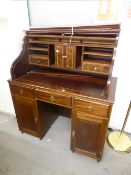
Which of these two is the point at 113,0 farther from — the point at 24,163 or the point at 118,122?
the point at 24,163

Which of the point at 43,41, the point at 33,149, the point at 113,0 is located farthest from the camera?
the point at 33,149

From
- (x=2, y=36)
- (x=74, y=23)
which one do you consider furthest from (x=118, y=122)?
(x=2, y=36)

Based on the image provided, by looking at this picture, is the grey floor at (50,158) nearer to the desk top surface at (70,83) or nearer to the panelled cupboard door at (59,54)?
the desk top surface at (70,83)

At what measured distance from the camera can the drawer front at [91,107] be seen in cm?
123

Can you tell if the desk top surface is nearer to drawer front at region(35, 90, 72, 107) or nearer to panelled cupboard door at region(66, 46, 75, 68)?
drawer front at region(35, 90, 72, 107)

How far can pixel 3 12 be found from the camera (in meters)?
1.60

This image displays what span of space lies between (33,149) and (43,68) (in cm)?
104

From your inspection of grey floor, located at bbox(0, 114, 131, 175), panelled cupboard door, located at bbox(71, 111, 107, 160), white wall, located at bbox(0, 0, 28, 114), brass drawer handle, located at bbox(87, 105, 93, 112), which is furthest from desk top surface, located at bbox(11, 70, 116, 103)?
grey floor, located at bbox(0, 114, 131, 175)

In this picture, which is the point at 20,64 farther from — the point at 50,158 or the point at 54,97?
the point at 50,158

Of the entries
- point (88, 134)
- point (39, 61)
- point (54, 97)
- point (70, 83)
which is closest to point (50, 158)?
point (88, 134)

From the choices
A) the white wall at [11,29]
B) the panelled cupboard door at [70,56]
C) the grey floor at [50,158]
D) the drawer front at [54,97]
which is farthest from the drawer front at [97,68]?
the grey floor at [50,158]

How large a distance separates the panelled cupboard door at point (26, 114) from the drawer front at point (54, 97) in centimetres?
16

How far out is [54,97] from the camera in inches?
55.6

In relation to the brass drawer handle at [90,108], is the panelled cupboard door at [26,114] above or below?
below
